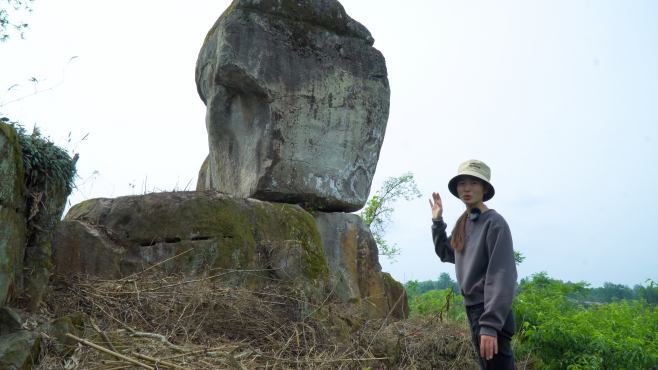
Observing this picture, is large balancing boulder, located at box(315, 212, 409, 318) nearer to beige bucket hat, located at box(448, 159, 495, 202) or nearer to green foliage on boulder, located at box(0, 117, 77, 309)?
beige bucket hat, located at box(448, 159, 495, 202)

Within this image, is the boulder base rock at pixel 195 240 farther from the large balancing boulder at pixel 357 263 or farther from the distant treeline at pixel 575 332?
the distant treeline at pixel 575 332

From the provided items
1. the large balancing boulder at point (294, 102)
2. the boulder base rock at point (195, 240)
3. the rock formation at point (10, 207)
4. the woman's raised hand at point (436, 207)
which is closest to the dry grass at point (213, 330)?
the boulder base rock at point (195, 240)

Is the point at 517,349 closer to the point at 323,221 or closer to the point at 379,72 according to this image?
the point at 323,221

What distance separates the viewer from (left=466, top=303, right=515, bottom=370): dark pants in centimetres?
309

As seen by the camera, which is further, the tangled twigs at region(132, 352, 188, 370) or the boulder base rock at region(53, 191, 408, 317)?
the boulder base rock at region(53, 191, 408, 317)

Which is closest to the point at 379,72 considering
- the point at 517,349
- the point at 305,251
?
the point at 305,251

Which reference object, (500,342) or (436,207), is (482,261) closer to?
(500,342)

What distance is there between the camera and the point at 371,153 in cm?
631

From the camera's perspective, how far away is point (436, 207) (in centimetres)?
370

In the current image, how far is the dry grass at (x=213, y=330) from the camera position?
3279 mm

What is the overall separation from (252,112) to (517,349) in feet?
10.7

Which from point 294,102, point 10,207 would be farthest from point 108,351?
point 294,102

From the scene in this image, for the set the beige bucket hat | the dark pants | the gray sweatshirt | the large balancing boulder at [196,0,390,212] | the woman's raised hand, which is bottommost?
the dark pants

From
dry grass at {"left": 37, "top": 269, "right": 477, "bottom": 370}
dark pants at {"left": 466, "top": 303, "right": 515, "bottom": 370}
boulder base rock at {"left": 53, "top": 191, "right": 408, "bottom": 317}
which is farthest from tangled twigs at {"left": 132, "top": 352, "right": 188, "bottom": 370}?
dark pants at {"left": 466, "top": 303, "right": 515, "bottom": 370}
